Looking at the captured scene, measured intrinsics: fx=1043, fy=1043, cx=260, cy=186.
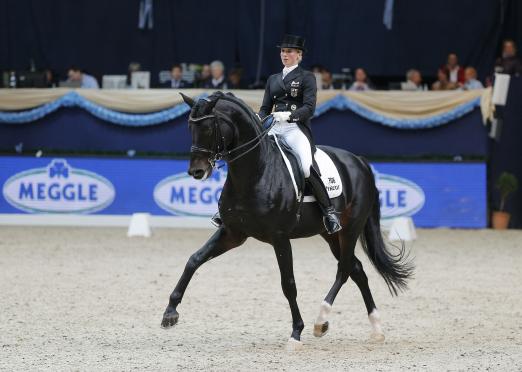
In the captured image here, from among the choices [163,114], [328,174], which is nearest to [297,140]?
[328,174]

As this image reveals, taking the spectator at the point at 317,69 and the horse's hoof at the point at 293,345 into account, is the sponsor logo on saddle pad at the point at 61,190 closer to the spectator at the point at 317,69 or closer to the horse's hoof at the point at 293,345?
the spectator at the point at 317,69

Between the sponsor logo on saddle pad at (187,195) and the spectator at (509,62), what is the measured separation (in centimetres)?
484

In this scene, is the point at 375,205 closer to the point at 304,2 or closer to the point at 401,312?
the point at 401,312

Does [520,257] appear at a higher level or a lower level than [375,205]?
lower

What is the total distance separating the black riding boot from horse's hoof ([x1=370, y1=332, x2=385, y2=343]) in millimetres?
850

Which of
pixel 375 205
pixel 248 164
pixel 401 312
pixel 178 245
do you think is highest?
pixel 248 164

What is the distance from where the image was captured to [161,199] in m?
16.5

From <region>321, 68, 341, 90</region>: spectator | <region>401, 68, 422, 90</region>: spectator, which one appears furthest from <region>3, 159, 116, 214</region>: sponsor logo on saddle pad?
<region>401, 68, 422, 90</region>: spectator

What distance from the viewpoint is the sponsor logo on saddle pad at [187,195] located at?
16266 millimetres

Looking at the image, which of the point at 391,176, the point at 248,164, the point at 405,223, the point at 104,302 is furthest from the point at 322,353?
the point at 391,176

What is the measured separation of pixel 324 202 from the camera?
25.7ft

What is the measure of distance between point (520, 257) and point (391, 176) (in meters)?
3.27

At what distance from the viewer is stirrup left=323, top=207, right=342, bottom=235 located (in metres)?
7.82

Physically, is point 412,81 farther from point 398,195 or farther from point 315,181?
point 315,181
